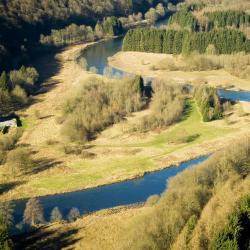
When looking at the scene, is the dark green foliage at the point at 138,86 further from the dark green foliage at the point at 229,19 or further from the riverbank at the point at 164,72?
the dark green foliage at the point at 229,19

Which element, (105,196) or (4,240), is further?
(105,196)

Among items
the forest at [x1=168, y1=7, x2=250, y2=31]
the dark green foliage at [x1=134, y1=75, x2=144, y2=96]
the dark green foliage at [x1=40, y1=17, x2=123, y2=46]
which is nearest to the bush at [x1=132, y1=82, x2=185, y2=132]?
the dark green foliage at [x1=134, y1=75, x2=144, y2=96]

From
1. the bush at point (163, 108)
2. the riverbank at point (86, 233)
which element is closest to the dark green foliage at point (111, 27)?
the bush at point (163, 108)

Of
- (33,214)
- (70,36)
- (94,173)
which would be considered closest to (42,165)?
(94,173)

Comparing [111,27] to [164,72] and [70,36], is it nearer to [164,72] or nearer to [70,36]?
[70,36]

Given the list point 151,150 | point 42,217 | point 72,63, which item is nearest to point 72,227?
point 42,217

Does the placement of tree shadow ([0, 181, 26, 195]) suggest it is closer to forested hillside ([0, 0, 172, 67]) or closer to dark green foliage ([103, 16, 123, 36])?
forested hillside ([0, 0, 172, 67])

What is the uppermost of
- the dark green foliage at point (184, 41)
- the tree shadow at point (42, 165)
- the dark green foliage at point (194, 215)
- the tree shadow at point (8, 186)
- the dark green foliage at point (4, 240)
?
the dark green foliage at point (184, 41)

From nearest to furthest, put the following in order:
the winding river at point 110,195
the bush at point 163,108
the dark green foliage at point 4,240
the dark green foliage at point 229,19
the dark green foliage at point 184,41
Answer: the dark green foliage at point 4,240 < the winding river at point 110,195 < the bush at point 163,108 < the dark green foliage at point 184,41 < the dark green foliage at point 229,19
